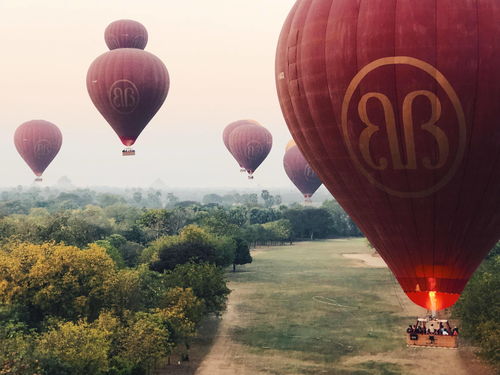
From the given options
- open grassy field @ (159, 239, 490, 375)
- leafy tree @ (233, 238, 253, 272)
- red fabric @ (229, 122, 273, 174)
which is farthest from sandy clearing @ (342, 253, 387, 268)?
red fabric @ (229, 122, 273, 174)

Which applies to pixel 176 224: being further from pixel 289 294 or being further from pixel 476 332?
pixel 476 332

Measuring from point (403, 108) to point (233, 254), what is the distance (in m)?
68.8

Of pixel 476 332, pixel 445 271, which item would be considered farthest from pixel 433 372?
pixel 445 271

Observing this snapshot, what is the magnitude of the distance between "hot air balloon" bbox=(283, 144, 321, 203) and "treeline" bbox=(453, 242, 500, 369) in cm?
8649

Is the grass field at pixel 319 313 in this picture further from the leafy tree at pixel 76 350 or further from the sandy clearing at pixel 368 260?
the leafy tree at pixel 76 350

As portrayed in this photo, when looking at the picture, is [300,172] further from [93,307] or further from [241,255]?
[93,307]

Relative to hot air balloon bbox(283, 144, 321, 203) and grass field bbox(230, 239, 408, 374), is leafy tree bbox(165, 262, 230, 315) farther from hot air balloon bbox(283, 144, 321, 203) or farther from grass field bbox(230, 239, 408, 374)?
hot air balloon bbox(283, 144, 321, 203)

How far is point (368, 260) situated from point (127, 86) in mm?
59362

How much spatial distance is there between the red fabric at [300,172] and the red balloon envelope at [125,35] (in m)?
64.7

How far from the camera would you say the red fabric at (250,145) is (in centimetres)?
13000

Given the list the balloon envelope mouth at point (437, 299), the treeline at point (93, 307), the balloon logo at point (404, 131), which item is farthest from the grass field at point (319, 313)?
the balloon logo at point (404, 131)

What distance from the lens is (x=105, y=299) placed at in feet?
170

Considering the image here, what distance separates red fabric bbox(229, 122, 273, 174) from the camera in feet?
427

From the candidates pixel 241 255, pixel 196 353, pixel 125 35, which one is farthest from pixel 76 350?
pixel 241 255
